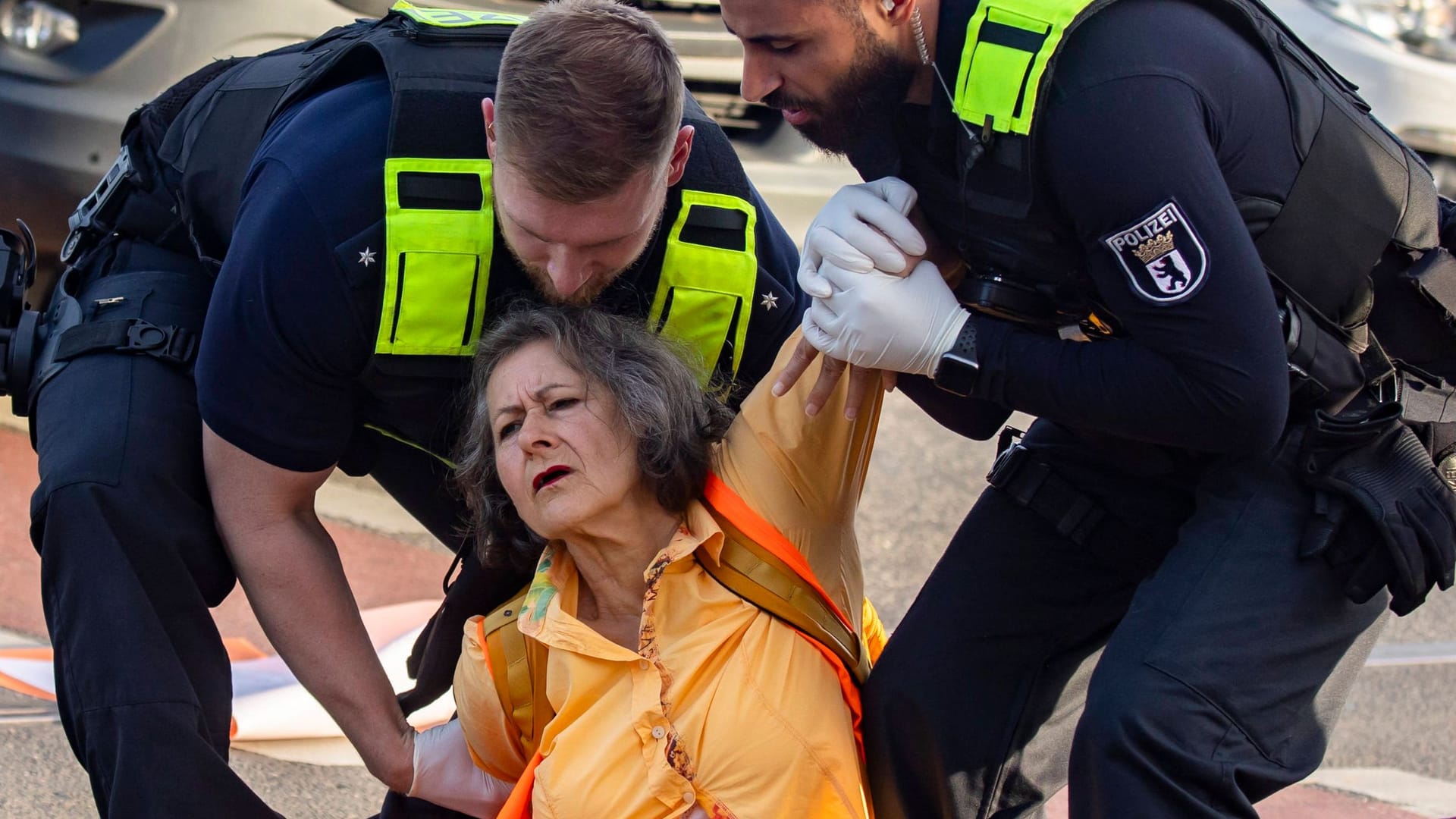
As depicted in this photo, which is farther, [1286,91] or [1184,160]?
[1286,91]

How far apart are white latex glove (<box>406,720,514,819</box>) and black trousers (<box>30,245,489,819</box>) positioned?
10.5 inches

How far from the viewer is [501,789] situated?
2.60 meters

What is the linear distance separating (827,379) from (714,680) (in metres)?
0.51

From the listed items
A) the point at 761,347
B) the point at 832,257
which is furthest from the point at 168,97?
the point at 832,257

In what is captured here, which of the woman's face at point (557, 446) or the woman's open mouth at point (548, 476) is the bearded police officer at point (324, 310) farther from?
the woman's open mouth at point (548, 476)

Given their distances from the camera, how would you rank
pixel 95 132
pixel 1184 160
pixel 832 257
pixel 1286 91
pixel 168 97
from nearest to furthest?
pixel 1184 160 < pixel 1286 91 < pixel 832 257 < pixel 168 97 < pixel 95 132

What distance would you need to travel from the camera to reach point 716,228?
2.56m

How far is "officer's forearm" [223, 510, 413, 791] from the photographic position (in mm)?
2559

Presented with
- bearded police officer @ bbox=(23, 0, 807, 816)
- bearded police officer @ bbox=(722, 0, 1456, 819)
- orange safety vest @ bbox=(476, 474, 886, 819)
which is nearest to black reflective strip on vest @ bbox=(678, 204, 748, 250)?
bearded police officer @ bbox=(23, 0, 807, 816)

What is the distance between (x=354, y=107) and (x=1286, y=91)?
1459 millimetres

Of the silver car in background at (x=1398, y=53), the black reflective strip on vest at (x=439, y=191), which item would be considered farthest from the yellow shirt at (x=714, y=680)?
the silver car in background at (x=1398, y=53)

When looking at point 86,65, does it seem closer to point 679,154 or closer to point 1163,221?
point 679,154

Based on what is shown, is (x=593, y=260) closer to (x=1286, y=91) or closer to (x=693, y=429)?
(x=693, y=429)

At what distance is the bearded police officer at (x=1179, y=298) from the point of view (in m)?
1.88
